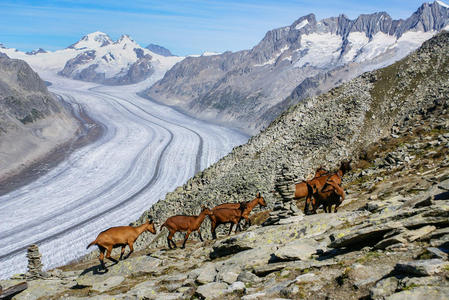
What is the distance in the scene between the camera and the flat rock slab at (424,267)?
8.48 meters

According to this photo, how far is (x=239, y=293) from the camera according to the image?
37.7 ft

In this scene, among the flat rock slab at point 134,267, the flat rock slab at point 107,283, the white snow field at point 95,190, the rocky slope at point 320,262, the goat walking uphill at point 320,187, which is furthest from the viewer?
the white snow field at point 95,190

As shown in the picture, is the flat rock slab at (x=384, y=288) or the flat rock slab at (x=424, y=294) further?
the flat rock slab at (x=384, y=288)

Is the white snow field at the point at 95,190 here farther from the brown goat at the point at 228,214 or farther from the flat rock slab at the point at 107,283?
the flat rock slab at the point at 107,283

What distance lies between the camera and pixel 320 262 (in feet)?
38.7

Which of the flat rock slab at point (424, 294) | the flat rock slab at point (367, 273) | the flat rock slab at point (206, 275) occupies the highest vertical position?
the flat rock slab at point (424, 294)

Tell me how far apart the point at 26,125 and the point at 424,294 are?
178893 mm

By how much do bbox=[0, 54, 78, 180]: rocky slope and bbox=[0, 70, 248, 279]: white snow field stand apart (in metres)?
20.1

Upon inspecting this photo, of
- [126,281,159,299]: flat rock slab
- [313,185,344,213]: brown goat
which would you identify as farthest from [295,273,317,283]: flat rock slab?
[313,185,344,213]: brown goat

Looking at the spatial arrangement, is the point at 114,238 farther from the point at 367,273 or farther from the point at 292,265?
the point at 367,273

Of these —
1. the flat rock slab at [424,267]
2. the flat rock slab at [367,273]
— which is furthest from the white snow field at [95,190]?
the flat rock slab at [424,267]

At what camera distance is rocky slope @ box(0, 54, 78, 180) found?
126 meters

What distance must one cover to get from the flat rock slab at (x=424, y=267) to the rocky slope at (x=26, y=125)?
120 metres

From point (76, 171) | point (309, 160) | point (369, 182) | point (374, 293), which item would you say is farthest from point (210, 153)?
point (374, 293)
